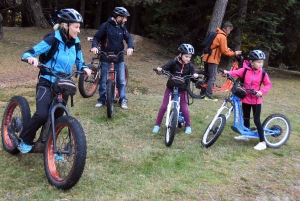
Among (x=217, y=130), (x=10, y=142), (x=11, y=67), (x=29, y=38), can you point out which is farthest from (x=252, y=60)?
(x=29, y=38)

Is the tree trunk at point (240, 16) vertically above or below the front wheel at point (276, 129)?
above

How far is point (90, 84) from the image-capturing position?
8.27 meters

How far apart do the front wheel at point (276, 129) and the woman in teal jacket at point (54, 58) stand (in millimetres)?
3720

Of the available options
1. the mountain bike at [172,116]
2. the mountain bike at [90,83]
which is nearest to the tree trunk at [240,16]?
the mountain bike at [90,83]

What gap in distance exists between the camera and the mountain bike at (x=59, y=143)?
11.3 ft

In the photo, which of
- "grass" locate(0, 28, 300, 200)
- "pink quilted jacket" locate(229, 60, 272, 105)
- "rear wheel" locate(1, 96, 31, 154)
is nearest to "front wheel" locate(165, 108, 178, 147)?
"grass" locate(0, 28, 300, 200)

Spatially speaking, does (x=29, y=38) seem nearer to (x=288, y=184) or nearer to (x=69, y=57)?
(x=69, y=57)

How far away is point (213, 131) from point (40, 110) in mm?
3012

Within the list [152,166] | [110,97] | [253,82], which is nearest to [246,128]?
[253,82]

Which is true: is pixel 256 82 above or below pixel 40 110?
above

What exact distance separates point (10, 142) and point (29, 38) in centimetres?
1262

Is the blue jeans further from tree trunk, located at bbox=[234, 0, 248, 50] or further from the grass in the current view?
tree trunk, located at bbox=[234, 0, 248, 50]

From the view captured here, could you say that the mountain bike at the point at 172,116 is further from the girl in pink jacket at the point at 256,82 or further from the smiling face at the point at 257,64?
the smiling face at the point at 257,64

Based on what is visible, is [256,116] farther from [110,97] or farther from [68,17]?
[68,17]
